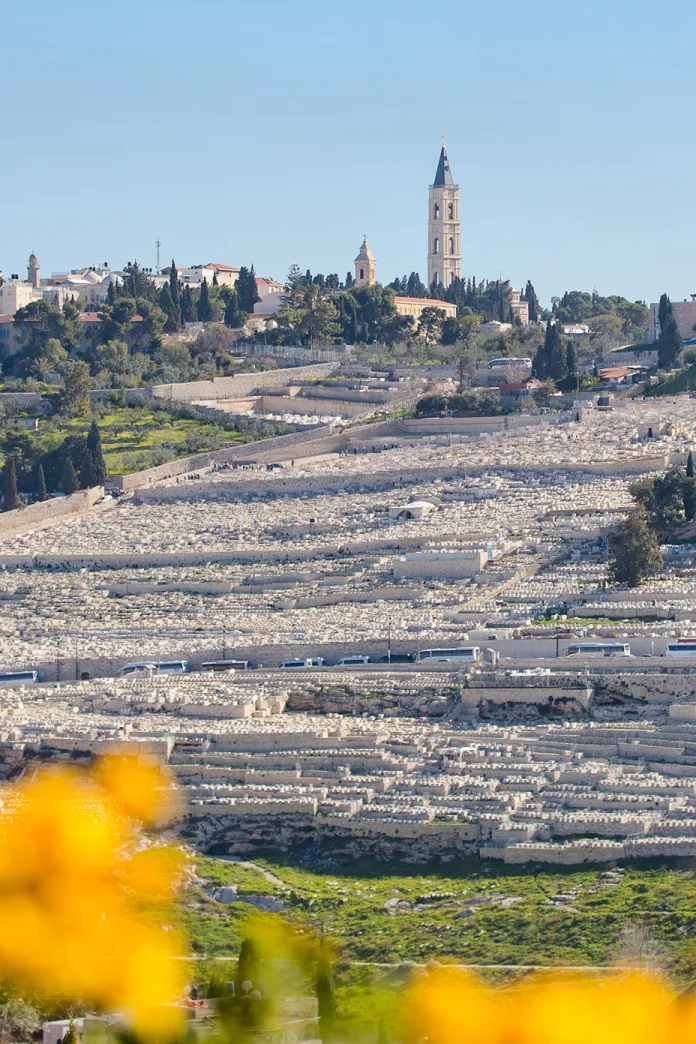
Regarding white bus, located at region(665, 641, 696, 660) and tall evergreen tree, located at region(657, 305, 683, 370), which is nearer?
white bus, located at region(665, 641, 696, 660)

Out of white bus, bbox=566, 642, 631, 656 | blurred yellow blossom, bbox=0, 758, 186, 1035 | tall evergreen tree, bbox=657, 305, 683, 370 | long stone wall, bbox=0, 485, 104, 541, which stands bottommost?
white bus, bbox=566, 642, 631, 656

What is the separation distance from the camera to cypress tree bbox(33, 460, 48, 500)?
65.8m

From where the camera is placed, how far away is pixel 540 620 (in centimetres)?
4578

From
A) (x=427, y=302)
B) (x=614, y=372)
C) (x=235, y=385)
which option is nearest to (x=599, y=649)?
(x=614, y=372)

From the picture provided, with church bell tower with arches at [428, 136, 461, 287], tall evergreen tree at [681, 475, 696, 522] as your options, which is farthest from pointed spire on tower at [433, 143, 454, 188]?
tall evergreen tree at [681, 475, 696, 522]

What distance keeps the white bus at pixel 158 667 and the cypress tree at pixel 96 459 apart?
20578mm

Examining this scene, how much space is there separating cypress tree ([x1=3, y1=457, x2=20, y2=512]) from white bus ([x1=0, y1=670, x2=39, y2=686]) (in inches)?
708

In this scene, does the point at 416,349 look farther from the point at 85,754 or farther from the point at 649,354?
the point at 85,754

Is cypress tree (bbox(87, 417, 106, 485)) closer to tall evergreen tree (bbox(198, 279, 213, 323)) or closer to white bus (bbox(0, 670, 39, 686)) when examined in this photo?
white bus (bbox(0, 670, 39, 686))

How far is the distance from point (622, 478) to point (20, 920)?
4394 centimetres

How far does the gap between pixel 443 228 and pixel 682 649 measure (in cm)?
6878

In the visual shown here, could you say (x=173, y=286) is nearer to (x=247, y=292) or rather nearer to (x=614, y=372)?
(x=247, y=292)

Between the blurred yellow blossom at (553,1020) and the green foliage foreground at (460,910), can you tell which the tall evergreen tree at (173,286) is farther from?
the blurred yellow blossom at (553,1020)

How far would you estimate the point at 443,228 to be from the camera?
108438 mm
